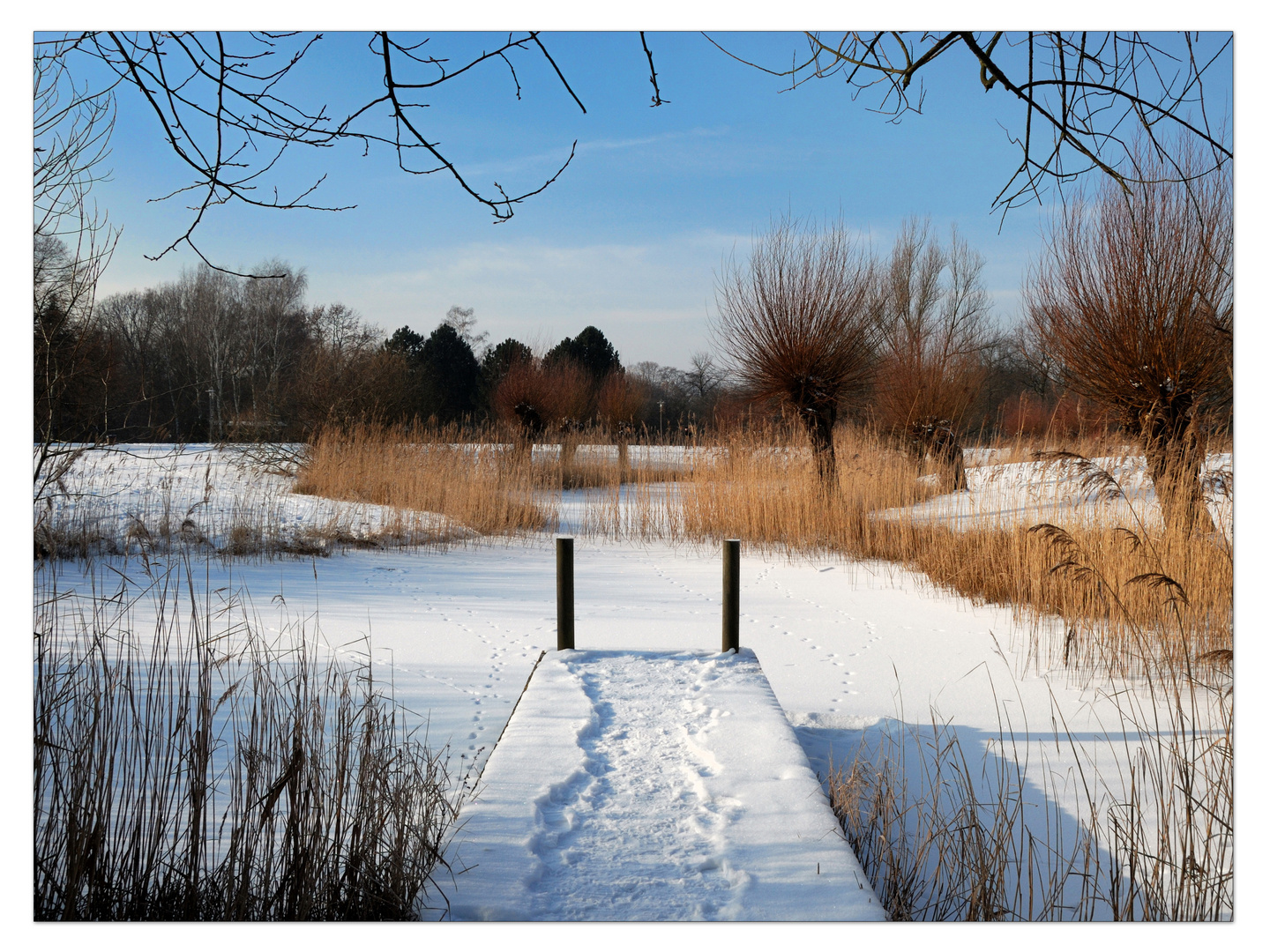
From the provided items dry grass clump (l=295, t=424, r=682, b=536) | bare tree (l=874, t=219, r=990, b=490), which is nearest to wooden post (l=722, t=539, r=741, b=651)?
dry grass clump (l=295, t=424, r=682, b=536)

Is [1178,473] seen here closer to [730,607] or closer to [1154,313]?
[1154,313]

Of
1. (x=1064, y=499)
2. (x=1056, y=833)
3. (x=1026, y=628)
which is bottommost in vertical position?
(x=1056, y=833)

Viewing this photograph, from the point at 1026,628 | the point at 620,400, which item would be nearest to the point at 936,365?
the point at 1026,628

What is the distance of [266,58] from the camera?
1.75m

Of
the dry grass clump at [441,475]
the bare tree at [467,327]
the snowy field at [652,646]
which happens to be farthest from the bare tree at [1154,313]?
the bare tree at [467,327]

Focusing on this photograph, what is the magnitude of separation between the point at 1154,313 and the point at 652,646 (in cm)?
346

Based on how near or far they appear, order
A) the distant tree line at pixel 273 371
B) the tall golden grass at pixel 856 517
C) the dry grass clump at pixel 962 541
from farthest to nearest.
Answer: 1. the tall golden grass at pixel 856 517
2. the dry grass clump at pixel 962 541
3. the distant tree line at pixel 273 371

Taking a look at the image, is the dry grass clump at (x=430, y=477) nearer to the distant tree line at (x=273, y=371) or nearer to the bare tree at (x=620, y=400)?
the distant tree line at (x=273, y=371)

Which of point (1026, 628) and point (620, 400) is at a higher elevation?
point (620, 400)

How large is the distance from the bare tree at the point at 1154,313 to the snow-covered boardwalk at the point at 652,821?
2.69 meters

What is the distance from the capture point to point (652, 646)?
360 centimetres

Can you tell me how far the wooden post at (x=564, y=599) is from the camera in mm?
2936
